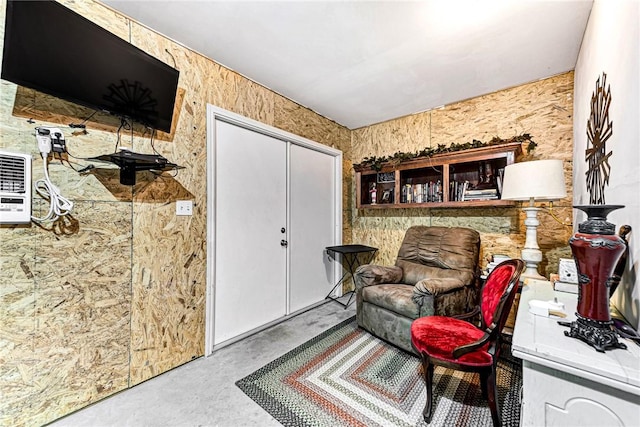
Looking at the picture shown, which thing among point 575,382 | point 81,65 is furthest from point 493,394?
point 81,65

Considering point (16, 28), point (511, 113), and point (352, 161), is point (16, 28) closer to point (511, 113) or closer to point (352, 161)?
point (352, 161)

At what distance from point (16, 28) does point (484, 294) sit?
10.0 feet

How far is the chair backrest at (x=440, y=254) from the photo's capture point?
2535 mm

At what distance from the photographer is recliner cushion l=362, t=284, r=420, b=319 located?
216 cm

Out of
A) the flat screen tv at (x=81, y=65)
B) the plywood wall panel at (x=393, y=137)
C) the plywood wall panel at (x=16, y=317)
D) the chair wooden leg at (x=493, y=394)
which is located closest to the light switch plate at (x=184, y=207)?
the flat screen tv at (x=81, y=65)

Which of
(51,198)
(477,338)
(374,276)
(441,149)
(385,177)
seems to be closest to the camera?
(51,198)

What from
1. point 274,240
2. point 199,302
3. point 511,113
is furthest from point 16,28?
point 511,113

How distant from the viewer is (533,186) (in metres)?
1.95

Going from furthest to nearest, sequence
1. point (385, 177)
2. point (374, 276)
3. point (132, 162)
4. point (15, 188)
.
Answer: point (385, 177), point (374, 276), point (132, 162), point (15, 188)

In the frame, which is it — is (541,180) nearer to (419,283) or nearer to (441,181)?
(441,181)

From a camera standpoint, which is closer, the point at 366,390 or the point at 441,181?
the point at 366,390

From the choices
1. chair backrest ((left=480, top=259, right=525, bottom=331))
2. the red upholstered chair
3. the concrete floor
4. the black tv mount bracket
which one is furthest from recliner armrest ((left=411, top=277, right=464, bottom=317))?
the black tv mount bracket

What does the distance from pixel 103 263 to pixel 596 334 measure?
252 centimetres

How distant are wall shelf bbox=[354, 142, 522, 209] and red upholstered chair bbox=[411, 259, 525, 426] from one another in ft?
3.95
